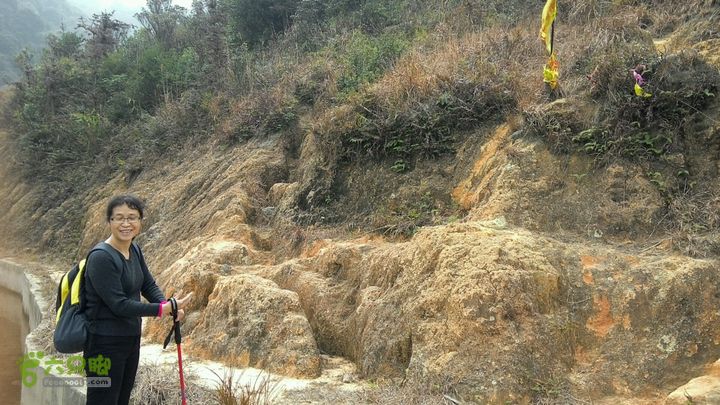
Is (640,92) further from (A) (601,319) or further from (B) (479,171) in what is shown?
(A) (601,319)

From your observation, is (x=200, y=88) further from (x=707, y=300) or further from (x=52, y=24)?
(x=52, y=24)

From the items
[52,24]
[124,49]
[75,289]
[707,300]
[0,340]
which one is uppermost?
[52,24]

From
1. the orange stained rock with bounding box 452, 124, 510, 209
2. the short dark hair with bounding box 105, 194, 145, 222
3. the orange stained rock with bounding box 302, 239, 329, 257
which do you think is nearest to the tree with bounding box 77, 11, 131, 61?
the orange stained rock with bounding box 302, 239, 329, 257

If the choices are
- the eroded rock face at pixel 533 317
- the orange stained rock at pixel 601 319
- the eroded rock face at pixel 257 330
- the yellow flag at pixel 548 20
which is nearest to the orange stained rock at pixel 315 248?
the eroded rock face at pixel 257 330

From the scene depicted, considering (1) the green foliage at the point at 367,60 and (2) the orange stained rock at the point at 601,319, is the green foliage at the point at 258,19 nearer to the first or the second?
(1) the green foliage at the point at 367,60

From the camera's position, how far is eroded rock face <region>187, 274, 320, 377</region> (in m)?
5.74

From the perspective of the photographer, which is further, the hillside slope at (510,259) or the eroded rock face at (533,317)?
the hillside slope at (510,259)

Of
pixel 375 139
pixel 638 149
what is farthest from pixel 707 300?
pixel 375 139

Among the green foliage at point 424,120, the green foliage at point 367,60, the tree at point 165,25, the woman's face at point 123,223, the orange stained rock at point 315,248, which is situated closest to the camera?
the woman's face at point 123,223

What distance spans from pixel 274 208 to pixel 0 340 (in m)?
7.57

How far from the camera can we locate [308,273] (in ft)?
23.4

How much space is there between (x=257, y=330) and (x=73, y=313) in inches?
112

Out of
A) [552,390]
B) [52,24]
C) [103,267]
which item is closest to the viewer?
[103,267]

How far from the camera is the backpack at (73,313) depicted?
133 inches
